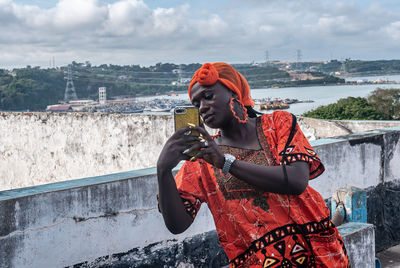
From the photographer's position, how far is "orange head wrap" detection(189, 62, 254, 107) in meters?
1.52

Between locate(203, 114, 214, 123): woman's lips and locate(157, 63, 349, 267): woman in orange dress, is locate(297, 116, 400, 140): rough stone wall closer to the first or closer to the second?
locate(157, 63, 349, 267): woman in orange dress

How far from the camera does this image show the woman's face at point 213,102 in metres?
1.53

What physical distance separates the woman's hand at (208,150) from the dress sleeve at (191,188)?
0.79ft

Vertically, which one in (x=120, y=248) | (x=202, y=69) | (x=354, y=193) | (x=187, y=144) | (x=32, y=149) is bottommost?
(x=32, y=149)

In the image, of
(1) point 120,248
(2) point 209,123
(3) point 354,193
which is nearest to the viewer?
(2) point 209,123

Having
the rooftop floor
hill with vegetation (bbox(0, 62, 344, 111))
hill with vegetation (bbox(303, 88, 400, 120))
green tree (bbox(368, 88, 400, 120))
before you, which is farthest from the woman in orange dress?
hill with vegetation (bbox(0, 62, 344, 111))

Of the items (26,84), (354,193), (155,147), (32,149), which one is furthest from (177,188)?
(26,84)

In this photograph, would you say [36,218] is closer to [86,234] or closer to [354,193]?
[86,234]

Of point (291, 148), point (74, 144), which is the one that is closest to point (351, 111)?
point (74, 144)

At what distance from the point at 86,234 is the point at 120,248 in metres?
0.24

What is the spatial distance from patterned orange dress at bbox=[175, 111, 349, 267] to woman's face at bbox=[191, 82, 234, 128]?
0.14m

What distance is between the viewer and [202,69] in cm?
154

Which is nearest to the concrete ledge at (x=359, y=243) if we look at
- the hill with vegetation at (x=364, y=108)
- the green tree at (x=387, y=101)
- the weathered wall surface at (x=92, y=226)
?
the weathered wall surface at (x=92, y=226)

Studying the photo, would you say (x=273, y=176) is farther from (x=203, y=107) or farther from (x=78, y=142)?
(x=78, y=142)
